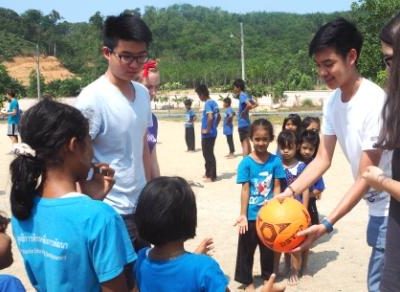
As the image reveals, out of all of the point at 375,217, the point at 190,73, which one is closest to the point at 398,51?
the point at 375,217

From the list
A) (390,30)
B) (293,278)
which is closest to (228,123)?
(293,278)

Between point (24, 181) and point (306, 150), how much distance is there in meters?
4.32

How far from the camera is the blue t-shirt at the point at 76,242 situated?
2127mm

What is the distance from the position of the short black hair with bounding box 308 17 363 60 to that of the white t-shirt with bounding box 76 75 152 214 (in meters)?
1.19

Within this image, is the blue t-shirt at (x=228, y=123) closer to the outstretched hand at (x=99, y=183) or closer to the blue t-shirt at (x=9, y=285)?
the outstretched hand at (x=99, y=183)

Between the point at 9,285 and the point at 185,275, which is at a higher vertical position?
the point at 185,275

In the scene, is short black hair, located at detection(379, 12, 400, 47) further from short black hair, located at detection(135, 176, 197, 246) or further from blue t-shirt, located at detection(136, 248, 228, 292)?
blue t-shirt, located at detection(136, 248, 228, 292)

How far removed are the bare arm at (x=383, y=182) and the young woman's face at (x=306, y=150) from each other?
12.1 ft

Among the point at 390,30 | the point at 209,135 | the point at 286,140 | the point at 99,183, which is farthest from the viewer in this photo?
the point at 209,135

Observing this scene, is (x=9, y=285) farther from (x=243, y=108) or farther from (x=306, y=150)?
(x=243, y=108)

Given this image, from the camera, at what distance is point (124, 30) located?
3344 millimetres

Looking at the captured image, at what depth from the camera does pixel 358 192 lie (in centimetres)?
325

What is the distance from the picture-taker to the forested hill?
79.9 meters

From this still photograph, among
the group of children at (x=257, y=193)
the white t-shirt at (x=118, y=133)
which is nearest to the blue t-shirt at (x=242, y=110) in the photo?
the group of children at (x=257, y=193)
